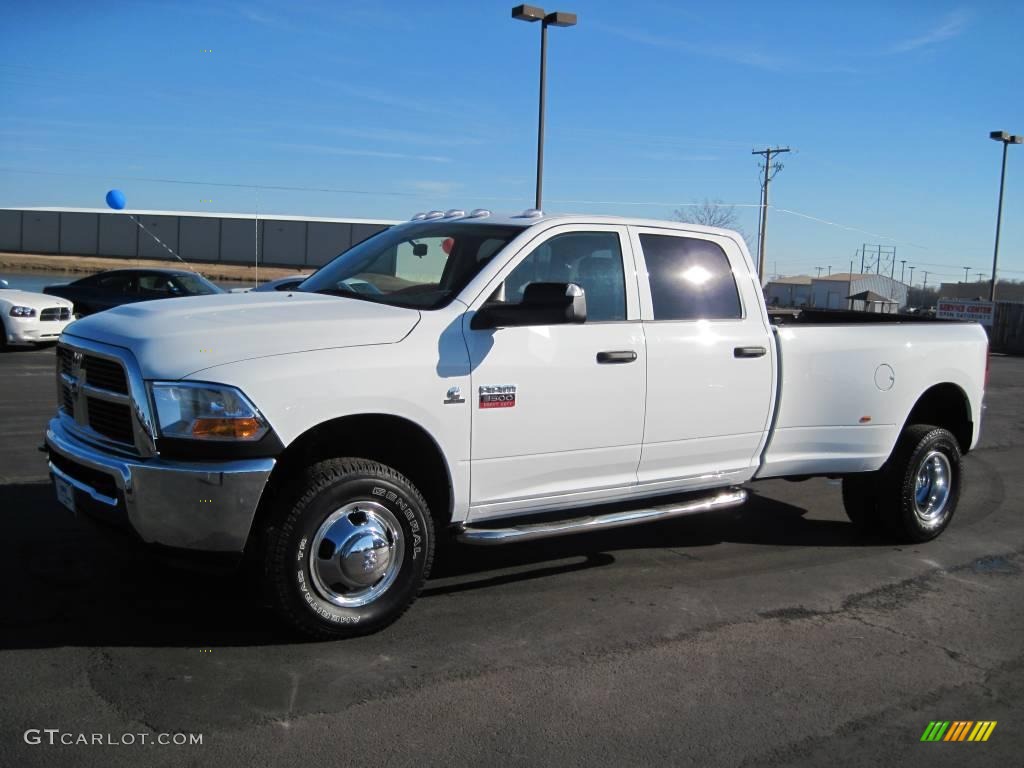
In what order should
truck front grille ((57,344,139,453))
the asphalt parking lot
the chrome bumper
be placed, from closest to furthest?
1. the asphalt parking lot
2. the chrome bumper
3. truck front grille ((57,344,139,453))

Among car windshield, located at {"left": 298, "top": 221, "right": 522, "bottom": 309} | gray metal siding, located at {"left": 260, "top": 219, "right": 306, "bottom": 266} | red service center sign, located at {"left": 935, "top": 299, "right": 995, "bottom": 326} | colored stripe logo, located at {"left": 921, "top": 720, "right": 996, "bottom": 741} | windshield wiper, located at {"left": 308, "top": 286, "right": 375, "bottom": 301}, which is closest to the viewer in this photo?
colored stripe logo, located at {"left": 921, "top": 720, "right": 996, "bottom": 741}

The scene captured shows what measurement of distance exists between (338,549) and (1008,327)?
37.6m

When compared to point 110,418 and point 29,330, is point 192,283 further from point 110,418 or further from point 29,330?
point 110,418

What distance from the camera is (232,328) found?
14.0 ft

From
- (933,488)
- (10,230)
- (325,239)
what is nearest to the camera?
(933,488)

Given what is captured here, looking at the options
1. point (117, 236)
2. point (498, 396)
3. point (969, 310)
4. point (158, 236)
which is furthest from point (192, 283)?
point (969, 310)

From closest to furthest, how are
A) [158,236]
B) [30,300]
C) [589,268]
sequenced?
[589,268], [30,300], [158,236]

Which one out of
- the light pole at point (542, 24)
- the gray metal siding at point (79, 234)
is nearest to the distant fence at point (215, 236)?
the gray metal siding at point (79, 234)

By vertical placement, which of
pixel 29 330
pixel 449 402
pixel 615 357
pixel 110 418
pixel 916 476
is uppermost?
pixel 615 357

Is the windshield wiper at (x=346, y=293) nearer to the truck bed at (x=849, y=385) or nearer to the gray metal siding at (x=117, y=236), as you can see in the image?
the truck bed at (x=849, y=385)

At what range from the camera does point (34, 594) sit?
4738 millimetres

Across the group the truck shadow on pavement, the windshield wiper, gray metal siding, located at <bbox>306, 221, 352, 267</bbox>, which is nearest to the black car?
the truck shadow on pavement

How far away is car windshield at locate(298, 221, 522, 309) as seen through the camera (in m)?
5.01

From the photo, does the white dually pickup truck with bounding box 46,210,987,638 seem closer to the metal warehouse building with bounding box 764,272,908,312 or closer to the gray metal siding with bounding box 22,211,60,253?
the gray metal siding with bounding box 22,211,60,253
